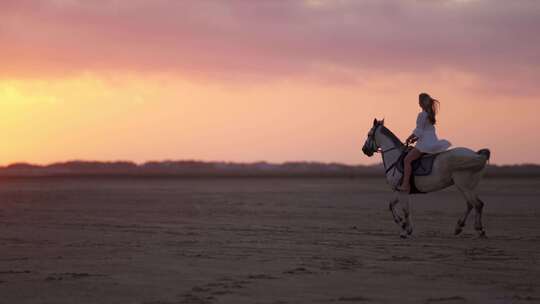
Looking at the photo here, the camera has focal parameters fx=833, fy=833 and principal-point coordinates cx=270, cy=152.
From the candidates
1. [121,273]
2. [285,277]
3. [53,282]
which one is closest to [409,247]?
[285,277]

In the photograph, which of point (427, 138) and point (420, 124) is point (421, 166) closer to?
point (427, 138)

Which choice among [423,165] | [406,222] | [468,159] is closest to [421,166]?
[423,165]

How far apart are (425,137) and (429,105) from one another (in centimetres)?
68

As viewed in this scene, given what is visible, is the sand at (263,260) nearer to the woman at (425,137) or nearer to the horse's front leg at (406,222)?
the horse's front leg at (406,222)

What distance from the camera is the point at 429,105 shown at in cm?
1738

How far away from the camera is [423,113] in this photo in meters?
17.4

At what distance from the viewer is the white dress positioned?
17406 millimetres

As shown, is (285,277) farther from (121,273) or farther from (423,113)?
(423,113)

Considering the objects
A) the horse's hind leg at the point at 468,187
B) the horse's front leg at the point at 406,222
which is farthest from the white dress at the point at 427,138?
the horse's front leg at the point at 406,222

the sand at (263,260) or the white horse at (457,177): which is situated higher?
the white horse at (457,177)

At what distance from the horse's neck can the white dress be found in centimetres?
84

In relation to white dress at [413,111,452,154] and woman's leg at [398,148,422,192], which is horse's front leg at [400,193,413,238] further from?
white dress at [413,111,452,154]

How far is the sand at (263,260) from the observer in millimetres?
10102

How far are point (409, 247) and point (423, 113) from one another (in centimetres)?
348
